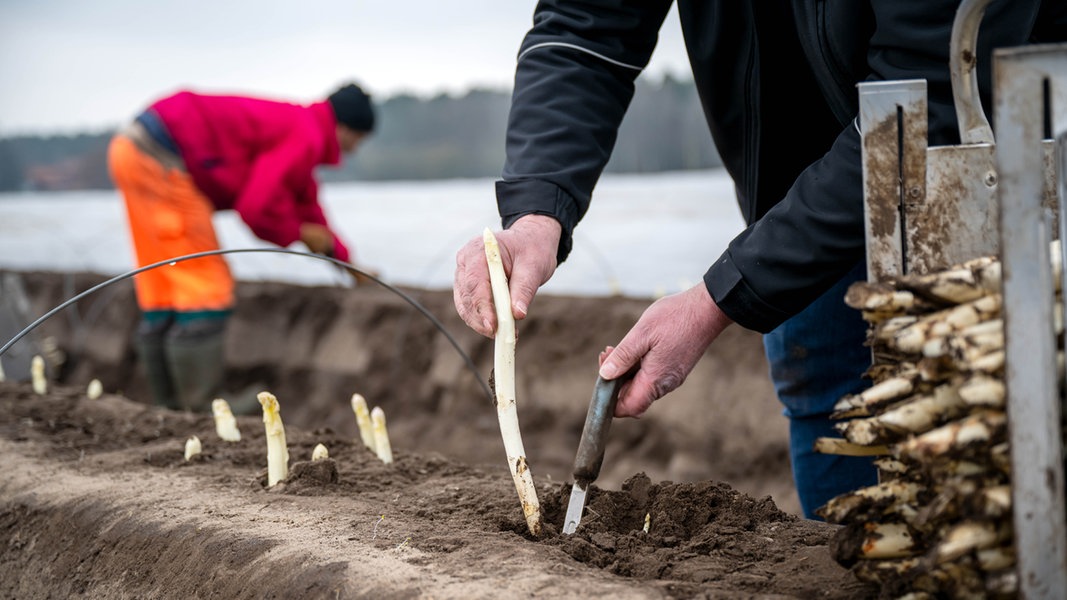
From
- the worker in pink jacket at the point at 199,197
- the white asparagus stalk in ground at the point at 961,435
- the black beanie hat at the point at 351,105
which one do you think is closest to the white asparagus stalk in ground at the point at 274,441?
the white asparagus stalk in ground at the point at 961,435

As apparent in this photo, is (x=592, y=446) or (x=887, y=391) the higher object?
(x=887, y=391)

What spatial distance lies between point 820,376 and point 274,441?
1.37m

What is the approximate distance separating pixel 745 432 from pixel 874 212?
332cm

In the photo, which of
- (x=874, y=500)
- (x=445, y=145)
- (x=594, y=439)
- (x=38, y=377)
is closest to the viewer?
(x=874, y=500)

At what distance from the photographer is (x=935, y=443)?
49.8 inches

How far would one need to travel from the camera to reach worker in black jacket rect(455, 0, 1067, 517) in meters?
1.71

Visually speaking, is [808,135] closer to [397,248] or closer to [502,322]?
[502,322]

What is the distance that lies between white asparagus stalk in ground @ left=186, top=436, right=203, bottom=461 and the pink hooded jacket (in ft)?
10.1

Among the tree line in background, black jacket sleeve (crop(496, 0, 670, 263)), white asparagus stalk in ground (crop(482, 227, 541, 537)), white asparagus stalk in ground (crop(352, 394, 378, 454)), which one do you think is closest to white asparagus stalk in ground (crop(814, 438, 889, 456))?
white asparagus stalk in ground (crop(482, 227, 541, 537))

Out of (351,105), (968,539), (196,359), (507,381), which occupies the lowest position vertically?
(196,359)

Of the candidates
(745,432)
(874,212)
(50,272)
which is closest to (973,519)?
(874,212)

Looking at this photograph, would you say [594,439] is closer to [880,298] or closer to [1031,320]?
[880,298]

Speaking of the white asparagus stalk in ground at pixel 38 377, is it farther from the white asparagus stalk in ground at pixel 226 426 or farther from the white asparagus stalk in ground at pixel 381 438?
the white asparagus stalk in ground at pixel 381 438

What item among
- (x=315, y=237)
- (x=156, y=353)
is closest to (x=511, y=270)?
(x=315, y=237)
